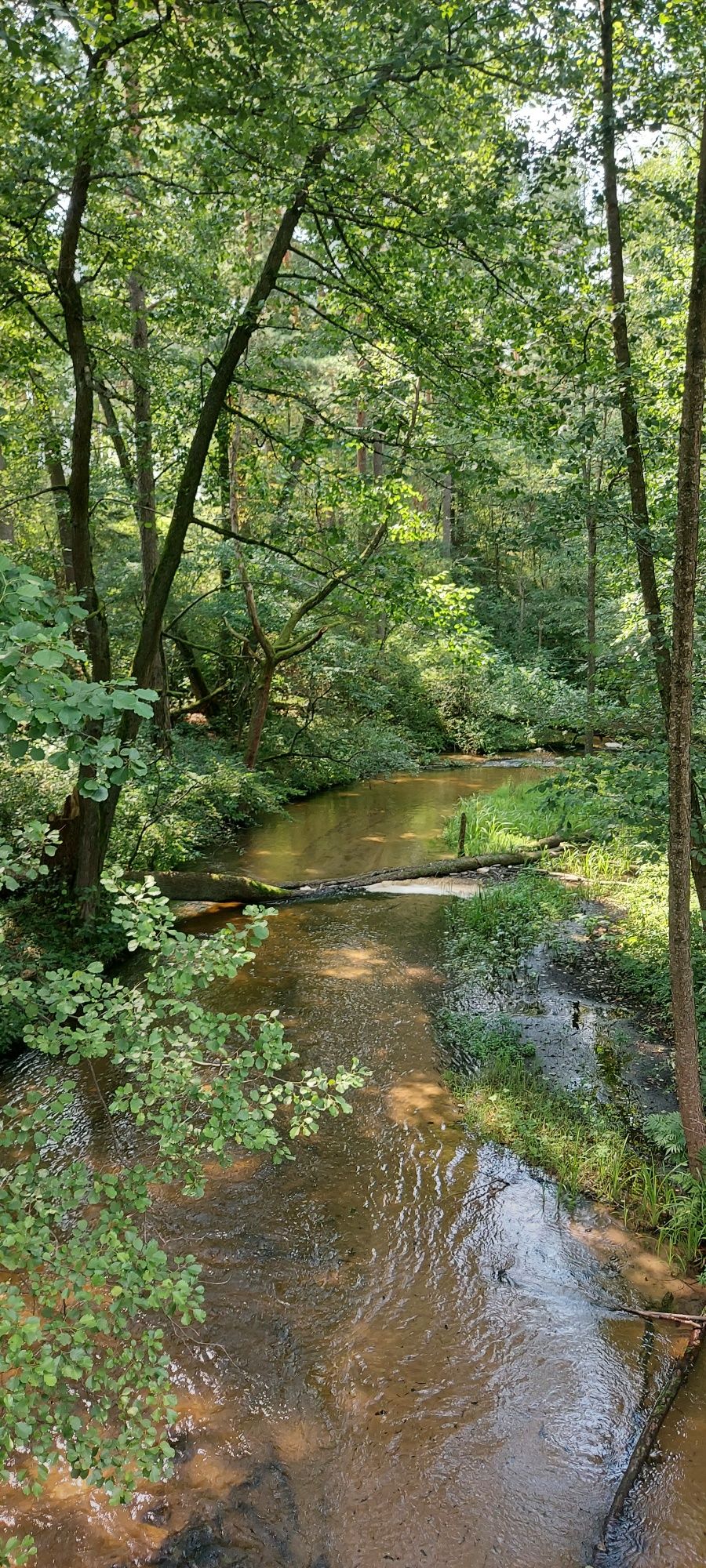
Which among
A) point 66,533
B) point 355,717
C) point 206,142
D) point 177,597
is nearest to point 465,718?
point 355,717

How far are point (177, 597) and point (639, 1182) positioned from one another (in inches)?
500

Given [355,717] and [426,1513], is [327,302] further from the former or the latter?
[355,717]

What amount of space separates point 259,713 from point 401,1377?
10.8m

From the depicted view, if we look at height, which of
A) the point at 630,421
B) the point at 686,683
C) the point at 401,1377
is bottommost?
the point at 401,1377

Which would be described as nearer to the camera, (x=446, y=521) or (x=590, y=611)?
(x=590, y=611)

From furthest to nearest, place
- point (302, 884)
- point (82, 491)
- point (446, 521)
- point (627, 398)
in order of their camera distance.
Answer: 1. point (446, 521)
2. point (302, 884)
3. point (82, 491)
4. point (627, 398)

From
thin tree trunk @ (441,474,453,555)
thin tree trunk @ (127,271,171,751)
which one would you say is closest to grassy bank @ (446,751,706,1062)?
thin tree trunk @ (127,271,171,751)

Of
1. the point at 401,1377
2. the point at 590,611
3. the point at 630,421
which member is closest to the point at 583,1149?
the point at 401,1377

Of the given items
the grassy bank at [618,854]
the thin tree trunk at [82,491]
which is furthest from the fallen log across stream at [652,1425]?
the thin tree trunk at [82,491]

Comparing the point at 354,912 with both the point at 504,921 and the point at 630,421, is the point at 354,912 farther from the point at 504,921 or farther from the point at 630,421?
the point at 630,421

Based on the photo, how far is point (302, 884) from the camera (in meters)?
10.8

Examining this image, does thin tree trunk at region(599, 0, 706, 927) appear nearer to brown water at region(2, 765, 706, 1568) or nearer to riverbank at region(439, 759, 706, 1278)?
riverbank at region(439, 759, 706, 1278)

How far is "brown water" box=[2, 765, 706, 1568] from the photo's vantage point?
311 centimetres

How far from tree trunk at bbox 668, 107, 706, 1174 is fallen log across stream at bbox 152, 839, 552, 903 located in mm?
5981
